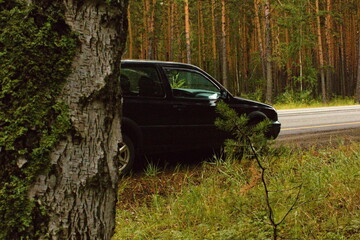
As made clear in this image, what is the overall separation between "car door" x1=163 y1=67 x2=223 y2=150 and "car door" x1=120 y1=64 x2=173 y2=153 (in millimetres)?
181

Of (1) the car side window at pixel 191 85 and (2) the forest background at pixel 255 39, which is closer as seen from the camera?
(1) the car side window at pixel 191 85

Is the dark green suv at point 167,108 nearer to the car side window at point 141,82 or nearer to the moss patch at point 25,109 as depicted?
the car side window at point 141,82

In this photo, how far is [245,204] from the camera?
421 centimetres

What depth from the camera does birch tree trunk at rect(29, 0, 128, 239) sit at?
1577 millimetres

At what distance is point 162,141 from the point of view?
20.0 feet

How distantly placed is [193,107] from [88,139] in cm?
490

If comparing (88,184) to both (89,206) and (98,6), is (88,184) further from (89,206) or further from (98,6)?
(98,6)

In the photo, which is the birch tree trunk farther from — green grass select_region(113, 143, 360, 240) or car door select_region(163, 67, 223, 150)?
car door select_region(163, 67, 223, 150)

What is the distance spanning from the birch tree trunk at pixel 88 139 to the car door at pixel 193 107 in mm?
4513

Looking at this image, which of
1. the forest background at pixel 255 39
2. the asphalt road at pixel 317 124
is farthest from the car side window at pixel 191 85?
the forest background at pixel 255 39

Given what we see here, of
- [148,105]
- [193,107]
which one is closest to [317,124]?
[193,107]

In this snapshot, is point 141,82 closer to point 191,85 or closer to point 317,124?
point 191,85

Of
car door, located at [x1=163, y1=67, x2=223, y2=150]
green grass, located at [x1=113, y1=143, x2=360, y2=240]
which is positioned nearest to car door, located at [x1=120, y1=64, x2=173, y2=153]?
car door, located at [x1=163, y1=67, x2=223, y2=150]

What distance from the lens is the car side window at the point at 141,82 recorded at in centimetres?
581
